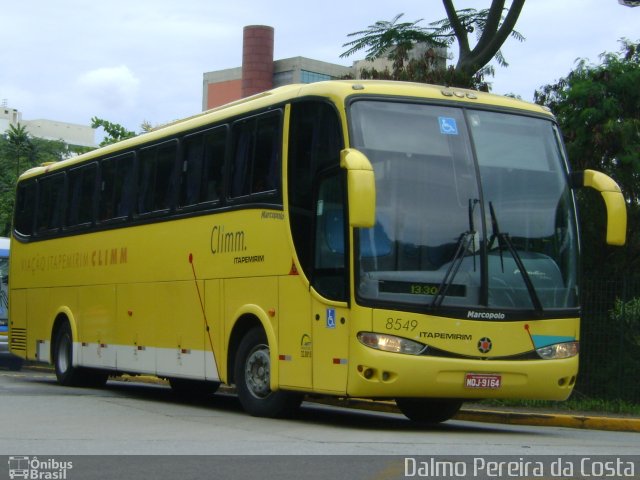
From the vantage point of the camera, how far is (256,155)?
14.3m

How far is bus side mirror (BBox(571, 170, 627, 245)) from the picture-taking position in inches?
504

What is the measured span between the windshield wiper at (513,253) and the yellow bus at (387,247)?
0.7 inches

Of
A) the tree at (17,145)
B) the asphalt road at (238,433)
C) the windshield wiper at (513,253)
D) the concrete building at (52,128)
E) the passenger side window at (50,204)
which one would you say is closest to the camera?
the asphalt road at (238,433)

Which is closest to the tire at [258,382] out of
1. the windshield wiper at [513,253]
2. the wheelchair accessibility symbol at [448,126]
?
the windshield wiper at [513,253]

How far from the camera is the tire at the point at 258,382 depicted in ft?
44.4

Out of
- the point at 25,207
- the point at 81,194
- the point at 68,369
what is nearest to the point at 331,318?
the point at 81,194

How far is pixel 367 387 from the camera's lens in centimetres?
1203

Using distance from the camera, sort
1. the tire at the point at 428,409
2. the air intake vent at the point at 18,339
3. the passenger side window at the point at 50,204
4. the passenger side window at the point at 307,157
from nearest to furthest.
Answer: the passenger side window at the point at 307,157 → the tire at the point at 428,409 → the passenger side window at the point at 50,204 → the air intake vent at the point at 18,339

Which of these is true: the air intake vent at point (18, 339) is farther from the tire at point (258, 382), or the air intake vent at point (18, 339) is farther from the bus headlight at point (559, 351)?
the bus headlight at point (559, 351)

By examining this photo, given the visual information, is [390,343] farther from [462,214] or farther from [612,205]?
[612,205]

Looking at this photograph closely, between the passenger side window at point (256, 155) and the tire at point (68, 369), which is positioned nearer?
the passenger side window at point (256, 155)

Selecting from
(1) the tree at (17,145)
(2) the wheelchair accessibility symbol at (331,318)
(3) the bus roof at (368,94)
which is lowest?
(2) the wheelchair accessibility symbol at (331,318)

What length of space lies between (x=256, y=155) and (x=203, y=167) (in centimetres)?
165

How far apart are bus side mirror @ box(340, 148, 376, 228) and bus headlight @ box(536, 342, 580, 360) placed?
263 cm
